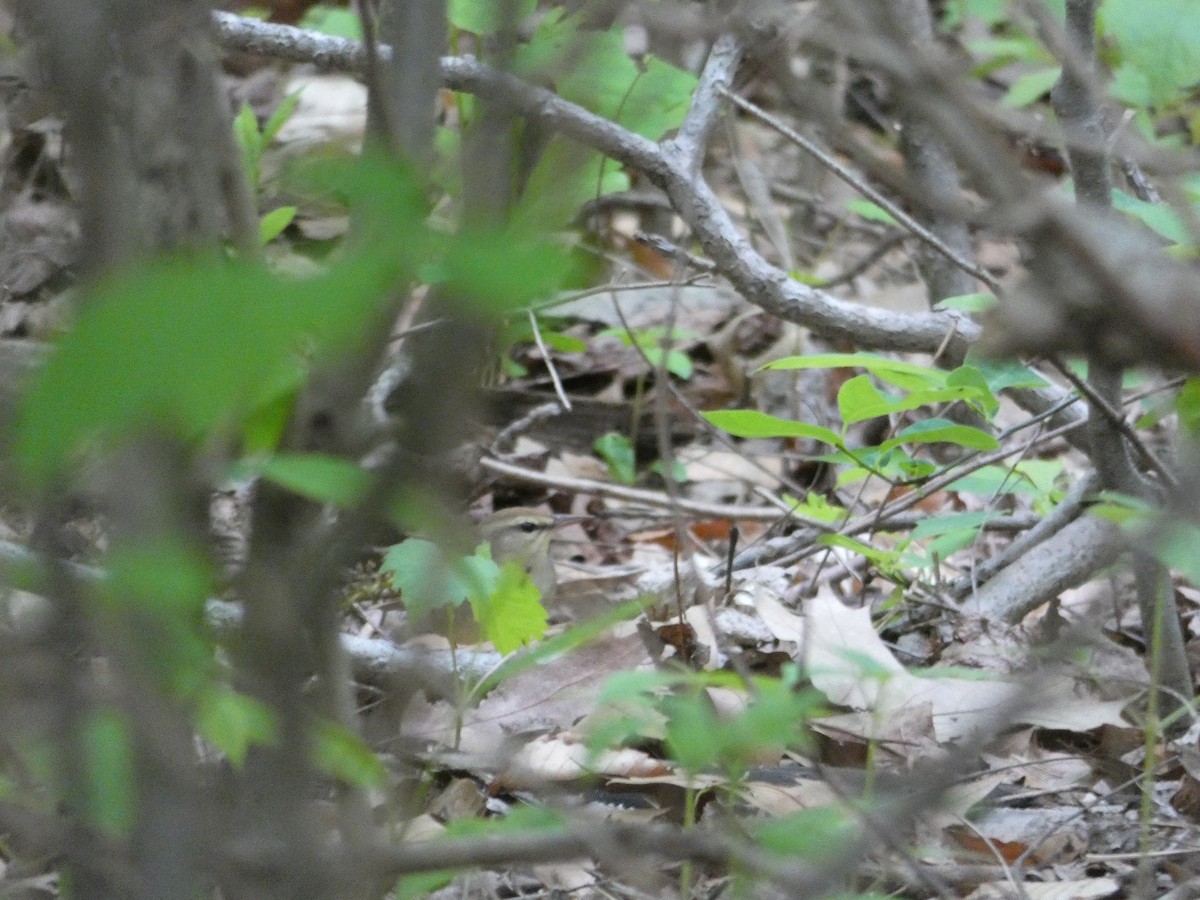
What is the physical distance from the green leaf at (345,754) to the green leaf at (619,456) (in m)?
2.33

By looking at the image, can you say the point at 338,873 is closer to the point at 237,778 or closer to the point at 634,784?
the point at 237,778

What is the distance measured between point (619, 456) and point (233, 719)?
2.42 m

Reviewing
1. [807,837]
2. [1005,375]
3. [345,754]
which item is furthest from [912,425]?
[345,754]

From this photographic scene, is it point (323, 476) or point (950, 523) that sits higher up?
point (323, 476)

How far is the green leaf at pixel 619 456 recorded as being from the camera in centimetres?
335

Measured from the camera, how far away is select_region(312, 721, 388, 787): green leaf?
0.99 metres

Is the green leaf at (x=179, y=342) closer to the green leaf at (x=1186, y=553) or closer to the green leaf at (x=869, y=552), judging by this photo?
the green leaf at (x=1186, y=553)

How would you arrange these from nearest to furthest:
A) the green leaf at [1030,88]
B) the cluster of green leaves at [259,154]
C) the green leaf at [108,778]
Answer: the green leaf at [108,778]
the cluster of green leaves at [259,154]
the green leaf at [1030,88]

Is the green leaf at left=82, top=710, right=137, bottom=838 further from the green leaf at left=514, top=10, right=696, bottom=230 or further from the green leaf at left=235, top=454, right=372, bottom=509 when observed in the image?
the green leaf at left=514, top=10, right=696, bottom=230

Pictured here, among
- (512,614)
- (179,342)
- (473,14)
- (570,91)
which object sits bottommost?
(512,614)

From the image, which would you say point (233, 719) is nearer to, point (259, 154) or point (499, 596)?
point (499, 596)

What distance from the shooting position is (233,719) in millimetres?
986

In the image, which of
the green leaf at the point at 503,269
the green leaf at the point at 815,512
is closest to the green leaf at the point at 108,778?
the green leaf at the point at 503,269

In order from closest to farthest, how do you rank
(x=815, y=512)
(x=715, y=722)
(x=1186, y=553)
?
1. (x=715, y=722)
2. (x=1186, y=553)
3. (x=815, y=512)
